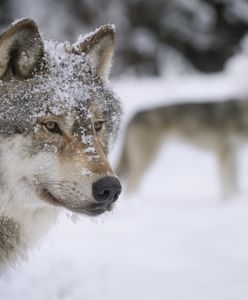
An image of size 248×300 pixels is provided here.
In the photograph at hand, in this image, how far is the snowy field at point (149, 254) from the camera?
384cm

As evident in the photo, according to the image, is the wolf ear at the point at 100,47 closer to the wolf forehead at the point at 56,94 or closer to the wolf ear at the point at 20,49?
the wolf forehead at the point at 56,94

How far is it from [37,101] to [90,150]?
0.39 m

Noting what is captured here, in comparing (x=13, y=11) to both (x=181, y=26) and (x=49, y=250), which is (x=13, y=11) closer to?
(x=181, y=26)

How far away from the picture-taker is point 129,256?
4.80 metres

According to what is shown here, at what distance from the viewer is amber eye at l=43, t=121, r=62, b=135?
3.18 m

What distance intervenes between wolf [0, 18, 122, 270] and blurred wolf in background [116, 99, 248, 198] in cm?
533

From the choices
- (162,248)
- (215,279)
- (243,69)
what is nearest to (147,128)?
(243,69)

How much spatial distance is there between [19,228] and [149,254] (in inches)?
69.7

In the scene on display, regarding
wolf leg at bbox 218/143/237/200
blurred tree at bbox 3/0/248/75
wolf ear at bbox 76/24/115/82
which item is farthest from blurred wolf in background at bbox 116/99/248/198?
blurred tree at bbox 3/0/248/75

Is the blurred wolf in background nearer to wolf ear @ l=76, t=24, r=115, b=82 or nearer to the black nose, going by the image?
wolf ear @ l=76, t=24, r=115, b=82

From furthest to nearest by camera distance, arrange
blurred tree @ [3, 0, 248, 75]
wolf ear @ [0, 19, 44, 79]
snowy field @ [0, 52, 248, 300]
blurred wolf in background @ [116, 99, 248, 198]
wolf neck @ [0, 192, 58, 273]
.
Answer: blurred tree @ [3, 0, 248, 75] → blurred wolf in background @ [116, 99, 248, 198] → snowy field @ [0, 52, 248, 300] → wolf neck @ [0, 192, 58, 273] → wolf ear @ [0, 19, 44, 79]

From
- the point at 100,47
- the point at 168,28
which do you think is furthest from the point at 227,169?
the point at 168,28

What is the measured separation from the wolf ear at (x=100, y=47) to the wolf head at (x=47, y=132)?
0.27m

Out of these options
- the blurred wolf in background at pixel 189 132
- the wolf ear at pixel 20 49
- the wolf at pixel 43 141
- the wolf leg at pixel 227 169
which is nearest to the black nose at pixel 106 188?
the wolf at pixel 43 141
